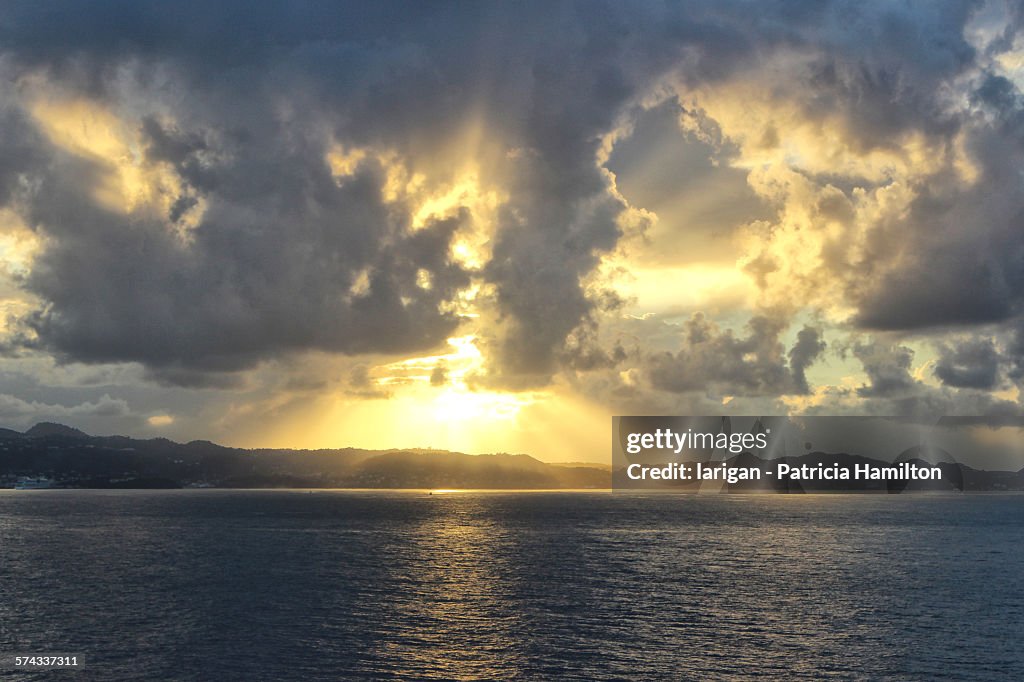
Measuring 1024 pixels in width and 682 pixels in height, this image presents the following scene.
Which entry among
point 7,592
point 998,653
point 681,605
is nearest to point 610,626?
point 681,605

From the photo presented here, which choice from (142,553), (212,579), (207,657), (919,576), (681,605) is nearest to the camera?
(207,657)

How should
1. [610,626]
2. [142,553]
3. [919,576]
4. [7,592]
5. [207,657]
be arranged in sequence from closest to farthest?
1. [207,657]
2. [610,626]
3. [7,592]
4. [919,576]
5. [142,553]

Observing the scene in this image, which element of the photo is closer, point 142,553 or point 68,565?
point 68,565

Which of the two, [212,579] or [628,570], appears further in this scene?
[628,570]

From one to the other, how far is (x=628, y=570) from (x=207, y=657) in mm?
81908

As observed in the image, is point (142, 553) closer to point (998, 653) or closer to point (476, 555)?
point (476, 555)

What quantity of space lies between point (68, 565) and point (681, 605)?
108457 mm

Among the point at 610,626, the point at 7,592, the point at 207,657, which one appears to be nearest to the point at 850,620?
the point at 610,626

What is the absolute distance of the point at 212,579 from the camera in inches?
5379

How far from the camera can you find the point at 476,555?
175m

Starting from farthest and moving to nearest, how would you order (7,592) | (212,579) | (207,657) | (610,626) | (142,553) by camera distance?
1. (142,553)
2. (212,579)
3. (7,592)
4. (610,626)
5. (207,657)

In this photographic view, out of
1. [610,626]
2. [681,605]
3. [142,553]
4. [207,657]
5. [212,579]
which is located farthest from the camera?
[142,553]

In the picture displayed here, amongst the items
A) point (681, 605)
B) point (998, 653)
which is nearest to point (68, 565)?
point (681, 605)

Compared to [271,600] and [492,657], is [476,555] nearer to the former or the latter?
[271,600]
